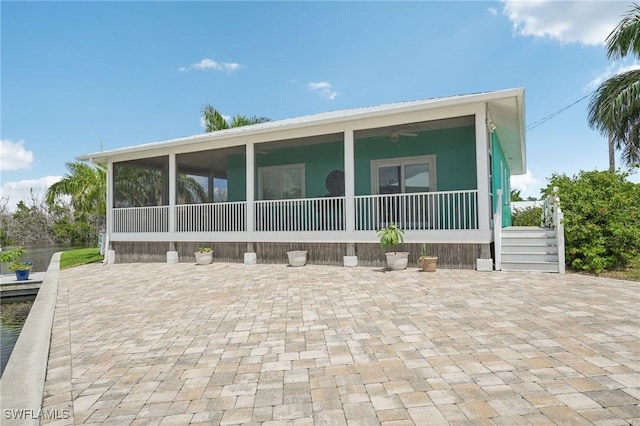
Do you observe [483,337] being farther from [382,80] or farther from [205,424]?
[382,80]

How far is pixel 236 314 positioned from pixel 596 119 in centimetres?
1559

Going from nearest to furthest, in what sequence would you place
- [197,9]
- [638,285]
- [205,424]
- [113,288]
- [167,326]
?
[205,424]
[167,326]
[638,285]
[113,288]
[197,9]

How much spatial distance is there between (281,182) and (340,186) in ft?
7.41

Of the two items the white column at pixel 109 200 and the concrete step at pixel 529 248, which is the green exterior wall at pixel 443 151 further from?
the white column at pixel 109 200

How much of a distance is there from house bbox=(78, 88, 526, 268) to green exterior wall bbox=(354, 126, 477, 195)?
1.1 inches

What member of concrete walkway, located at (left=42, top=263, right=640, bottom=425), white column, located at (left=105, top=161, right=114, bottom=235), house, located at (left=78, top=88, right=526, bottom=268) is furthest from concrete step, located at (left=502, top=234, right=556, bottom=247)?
white column, located at (left=105, top=161, right=114, bottom=235)

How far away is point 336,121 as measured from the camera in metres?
8.23

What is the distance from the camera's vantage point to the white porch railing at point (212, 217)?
9.97 metres

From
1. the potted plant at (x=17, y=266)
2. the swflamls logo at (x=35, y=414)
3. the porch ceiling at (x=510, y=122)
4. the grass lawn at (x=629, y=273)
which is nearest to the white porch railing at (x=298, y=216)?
the porch ceiling at (x=510, y=122)

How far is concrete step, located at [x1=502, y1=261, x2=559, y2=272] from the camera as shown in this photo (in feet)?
23.0

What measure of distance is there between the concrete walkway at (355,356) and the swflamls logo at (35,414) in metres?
0.04

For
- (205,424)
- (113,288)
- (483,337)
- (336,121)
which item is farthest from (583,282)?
(113,288)

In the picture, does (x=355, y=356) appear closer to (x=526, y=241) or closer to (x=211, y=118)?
(x=526, y=241)

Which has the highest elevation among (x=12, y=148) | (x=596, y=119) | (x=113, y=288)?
(x=12, y=148)
